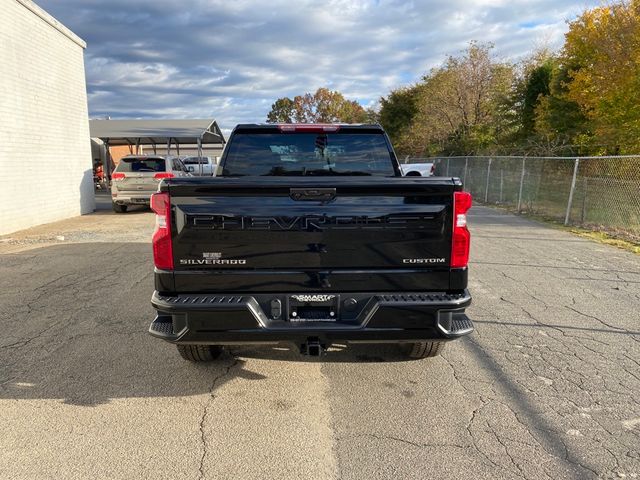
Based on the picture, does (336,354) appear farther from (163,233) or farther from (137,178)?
(137,178)

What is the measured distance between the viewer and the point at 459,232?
10.00ft

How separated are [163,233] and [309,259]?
37.2 inches

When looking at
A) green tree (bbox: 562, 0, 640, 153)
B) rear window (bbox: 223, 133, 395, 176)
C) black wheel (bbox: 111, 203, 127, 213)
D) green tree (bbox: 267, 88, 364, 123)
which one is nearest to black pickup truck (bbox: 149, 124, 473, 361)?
rear window (bbox: 223, 133, 395, 176)

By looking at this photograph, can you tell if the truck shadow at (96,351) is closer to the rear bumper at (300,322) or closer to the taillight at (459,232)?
the rear bumper at (300,322)

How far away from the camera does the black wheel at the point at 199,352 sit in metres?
3.68

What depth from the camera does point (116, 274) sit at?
704 centimetres

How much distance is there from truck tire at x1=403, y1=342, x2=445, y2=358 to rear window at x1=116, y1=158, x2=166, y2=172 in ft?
40.9

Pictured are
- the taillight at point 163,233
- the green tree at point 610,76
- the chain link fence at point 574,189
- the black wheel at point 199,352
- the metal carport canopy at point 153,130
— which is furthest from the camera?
the metal carport canopy at point 153,130

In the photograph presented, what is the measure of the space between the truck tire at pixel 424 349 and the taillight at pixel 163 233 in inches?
81.0

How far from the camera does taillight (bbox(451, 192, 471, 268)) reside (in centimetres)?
302

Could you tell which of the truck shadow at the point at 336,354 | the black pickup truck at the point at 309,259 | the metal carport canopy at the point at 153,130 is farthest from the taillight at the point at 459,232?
the metal carport canopy at the point at 153,130

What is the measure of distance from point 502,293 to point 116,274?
18.1 feet

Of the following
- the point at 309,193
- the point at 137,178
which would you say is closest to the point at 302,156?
the point at 309,193

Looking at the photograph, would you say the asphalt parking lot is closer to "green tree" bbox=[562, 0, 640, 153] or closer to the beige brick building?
the beige brick building
